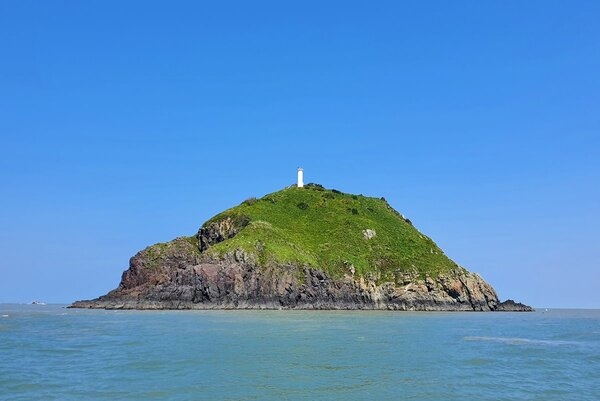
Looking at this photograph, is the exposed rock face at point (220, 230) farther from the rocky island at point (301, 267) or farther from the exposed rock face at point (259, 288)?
the exposed rock face at point (259, 288)

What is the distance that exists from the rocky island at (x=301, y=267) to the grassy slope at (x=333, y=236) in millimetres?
328

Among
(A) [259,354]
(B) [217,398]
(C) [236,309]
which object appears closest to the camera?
(B) [217,398]

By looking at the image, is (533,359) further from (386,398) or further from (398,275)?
(398,275)

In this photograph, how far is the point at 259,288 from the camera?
128375mm

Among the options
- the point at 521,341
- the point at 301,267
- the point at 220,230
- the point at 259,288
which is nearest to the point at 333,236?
the point at 301,267

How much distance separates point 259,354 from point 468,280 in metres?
122

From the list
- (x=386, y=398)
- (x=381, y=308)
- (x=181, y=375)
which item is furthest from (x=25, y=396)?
(x=381, y=308)

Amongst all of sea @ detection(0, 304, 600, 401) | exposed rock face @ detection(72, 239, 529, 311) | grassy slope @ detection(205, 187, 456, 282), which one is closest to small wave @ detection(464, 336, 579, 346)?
sea @ detection(0, 304, 600, 401)

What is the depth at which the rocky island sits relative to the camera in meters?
128

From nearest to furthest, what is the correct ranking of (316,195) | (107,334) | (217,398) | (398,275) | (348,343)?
(217,398) → (348,343) → (107,334) → (398,275) → (316,195)

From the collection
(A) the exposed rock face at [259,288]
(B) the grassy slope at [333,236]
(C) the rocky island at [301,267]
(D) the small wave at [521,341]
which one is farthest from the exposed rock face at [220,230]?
(D) the small wave at [521,341]

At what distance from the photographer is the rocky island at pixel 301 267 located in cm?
12812

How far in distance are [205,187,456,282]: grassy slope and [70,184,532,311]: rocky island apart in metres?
0.33

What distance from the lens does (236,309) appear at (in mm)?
121375
